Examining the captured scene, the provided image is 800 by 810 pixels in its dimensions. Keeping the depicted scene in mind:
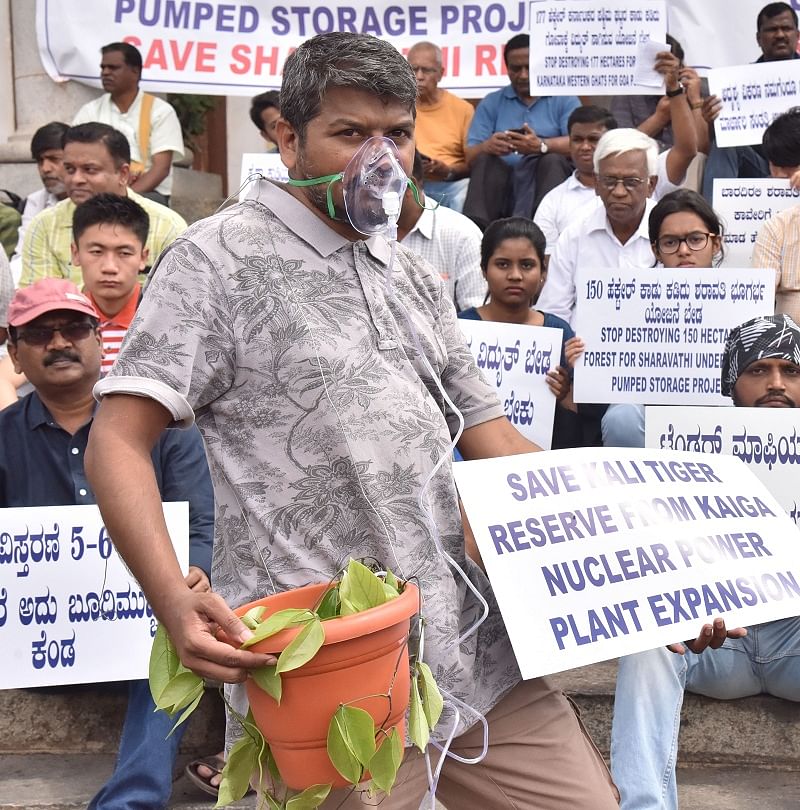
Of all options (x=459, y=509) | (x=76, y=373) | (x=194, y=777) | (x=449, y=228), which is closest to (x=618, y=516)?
(x=459, y=509)

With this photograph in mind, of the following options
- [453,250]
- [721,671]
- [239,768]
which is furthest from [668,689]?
[453,250]

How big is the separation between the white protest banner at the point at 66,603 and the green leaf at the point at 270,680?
2.26m

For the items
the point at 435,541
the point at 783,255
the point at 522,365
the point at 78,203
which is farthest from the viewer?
the point at 78,203

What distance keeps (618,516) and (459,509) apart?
353 mm

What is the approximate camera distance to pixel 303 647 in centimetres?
179

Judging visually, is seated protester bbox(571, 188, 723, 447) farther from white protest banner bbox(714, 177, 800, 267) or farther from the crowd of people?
the crowd of people

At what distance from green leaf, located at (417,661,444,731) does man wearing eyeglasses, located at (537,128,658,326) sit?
4.79 metres

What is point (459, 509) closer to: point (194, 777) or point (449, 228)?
point (194, 777)

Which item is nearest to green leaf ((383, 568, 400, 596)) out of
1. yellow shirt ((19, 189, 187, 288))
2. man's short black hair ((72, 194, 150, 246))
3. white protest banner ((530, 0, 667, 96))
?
man's short black hair ((72, 194, 150, 246))

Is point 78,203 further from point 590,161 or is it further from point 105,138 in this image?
point 590,161

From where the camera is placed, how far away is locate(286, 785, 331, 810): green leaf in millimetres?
1900

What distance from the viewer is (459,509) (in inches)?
92.9

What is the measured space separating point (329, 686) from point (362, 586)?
16 cm

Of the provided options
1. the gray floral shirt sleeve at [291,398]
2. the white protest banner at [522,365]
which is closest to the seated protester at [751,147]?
the white protest banner at [522,365]
